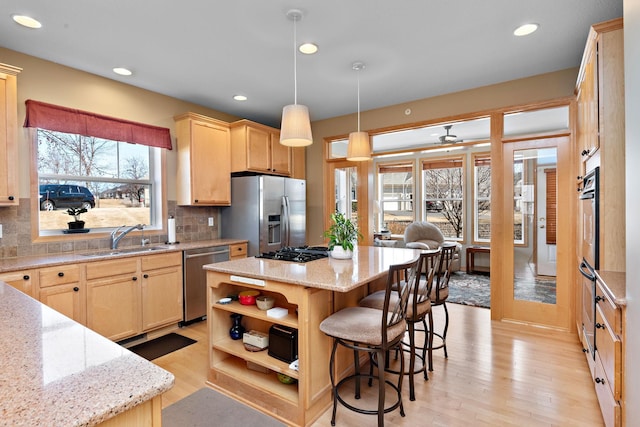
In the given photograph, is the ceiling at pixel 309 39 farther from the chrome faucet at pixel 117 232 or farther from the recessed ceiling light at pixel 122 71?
the chrome faucet at pixel 117 232

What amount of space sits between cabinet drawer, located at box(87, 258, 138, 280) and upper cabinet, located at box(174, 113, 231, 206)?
3.55 feet

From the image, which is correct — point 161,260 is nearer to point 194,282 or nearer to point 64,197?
point 194,282

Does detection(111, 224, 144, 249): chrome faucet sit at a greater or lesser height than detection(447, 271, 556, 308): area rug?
greater

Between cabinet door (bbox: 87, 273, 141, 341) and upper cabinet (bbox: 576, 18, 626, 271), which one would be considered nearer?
upper cabinet (bbox: 576, 18, 626, 271)

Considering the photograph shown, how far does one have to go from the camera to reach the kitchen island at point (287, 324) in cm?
197

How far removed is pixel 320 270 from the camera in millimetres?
2254

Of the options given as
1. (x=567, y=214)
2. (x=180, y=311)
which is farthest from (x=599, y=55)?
(x=180, y=311)

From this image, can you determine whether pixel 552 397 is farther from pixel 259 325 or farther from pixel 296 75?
pixel 296 75

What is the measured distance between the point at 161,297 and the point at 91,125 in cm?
192

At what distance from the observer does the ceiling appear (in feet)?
7.67

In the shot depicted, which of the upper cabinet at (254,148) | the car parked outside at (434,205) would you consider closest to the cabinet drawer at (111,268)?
the upper cabinet at (254,148)

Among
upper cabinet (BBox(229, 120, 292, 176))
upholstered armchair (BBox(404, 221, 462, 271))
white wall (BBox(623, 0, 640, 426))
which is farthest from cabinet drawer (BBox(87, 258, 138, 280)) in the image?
upholstered armchair (BBox(404, 221, 462, 271))

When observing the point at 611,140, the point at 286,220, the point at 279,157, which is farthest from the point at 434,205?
the point at 611,140

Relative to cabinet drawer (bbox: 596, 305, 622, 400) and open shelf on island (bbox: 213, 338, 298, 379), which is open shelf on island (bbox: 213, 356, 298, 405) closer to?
open shelf on island (bbox: 213, 338, 298, 379)
